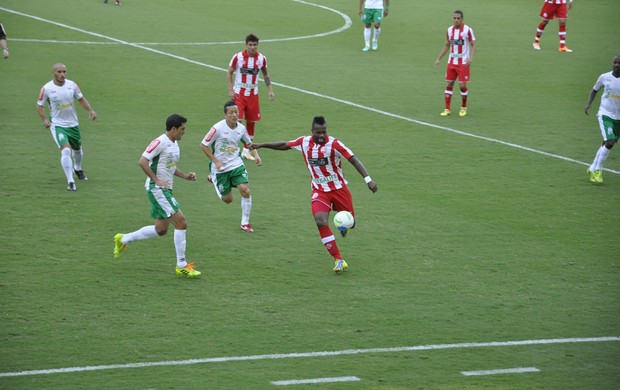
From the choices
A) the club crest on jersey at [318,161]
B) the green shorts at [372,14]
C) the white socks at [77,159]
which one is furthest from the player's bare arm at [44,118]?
the green shorts at [372,14]

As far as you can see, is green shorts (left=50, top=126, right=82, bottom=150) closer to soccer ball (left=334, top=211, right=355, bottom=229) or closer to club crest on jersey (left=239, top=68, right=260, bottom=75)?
club crest on jersey (left=239, top=68, right=260, bottom=75)

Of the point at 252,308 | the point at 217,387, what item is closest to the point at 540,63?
the point at 252,308

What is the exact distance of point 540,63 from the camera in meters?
32.3

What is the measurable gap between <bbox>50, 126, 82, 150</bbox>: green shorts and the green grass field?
89 cm

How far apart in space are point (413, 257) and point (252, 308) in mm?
3380

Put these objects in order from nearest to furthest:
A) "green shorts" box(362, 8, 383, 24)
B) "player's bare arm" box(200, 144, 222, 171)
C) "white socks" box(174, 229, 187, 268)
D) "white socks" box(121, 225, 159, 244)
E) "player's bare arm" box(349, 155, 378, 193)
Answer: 1. "player's bare arm" box(349, 155, 378, 193)
2. "white socks" box(174, 229, 187, 268)
3. "white socks" box(121, 225, 159, 244)
4. "player's bare arm" box(200, 144, 222, 171)
5. "green shorts" box(362, 8, 383, 24)

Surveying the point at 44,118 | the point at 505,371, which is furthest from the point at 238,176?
the point at 505,371

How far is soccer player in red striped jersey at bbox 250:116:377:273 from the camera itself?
14.4 metres

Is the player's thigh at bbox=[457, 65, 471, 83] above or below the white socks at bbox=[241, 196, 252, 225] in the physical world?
above

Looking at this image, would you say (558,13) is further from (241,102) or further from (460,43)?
(241,102)

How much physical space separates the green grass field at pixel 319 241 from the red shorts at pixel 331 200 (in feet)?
3.00

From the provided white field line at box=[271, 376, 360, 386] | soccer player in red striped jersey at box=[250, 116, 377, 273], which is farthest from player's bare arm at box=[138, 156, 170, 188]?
white field line at box=[271, 376, 360, 386]

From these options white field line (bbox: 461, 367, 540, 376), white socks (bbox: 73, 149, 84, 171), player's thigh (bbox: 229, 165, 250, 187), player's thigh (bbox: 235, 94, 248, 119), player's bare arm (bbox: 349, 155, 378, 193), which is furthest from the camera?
player's thigh (bbox: 235, 94, 248, 119)

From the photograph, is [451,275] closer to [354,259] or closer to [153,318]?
[354,259]
